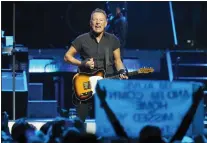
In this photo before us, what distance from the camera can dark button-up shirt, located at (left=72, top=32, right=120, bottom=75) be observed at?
7.32 m

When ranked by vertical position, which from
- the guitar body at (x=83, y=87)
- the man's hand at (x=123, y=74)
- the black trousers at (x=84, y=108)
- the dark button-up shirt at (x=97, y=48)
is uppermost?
the dark button-up shirt at (x=97, y=48)

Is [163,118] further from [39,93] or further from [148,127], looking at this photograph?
[39,93]

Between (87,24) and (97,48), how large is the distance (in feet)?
21.7

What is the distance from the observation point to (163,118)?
5617 millimetres

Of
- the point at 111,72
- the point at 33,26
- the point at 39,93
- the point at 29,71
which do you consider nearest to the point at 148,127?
the point at 111,72

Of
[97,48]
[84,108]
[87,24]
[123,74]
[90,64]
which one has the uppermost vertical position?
[87,24]

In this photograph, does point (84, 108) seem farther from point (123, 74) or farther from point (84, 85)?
point (123, 74)

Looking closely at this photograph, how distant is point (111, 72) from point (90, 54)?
332 mm

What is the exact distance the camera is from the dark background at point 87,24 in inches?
537

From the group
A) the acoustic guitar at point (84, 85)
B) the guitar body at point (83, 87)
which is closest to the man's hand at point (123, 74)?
the acoustic guitar at point (84, 85)

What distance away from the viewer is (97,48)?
7.33 metres

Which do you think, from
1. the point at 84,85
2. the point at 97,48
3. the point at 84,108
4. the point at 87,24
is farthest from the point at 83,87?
the point at 87,24

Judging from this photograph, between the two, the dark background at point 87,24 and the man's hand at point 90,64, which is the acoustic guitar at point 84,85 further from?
the dark background at point 87,24

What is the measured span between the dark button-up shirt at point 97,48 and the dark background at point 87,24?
5950mm
